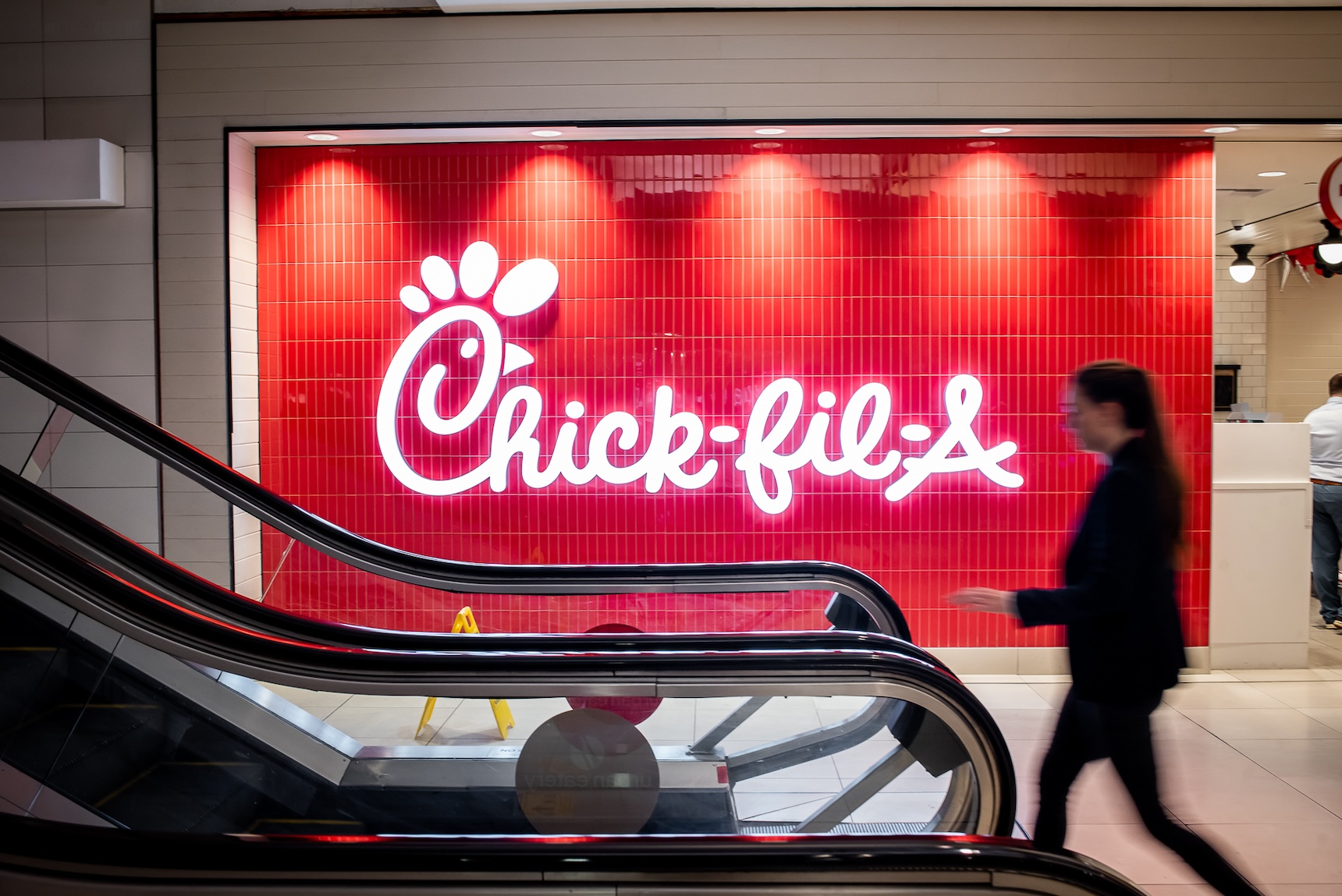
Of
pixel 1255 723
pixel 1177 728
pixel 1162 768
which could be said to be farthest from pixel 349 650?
pixel 1255 723

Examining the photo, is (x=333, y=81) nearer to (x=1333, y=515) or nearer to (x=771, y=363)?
(x=771, y=363)

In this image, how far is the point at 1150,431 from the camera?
2158 mm

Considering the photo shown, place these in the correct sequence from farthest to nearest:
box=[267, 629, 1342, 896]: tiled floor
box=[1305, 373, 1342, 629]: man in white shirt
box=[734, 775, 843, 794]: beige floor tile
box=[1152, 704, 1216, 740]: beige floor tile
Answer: box=[1305, 373, 1342, 629]: man in white shirt → box=[1152, 704, 1216, 740]: beige floor tile → box=[734, 775, 843, 794]: beige floor tile → box=[267, 629, 1342, 896]: tiled floor

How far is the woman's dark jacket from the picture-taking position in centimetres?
209

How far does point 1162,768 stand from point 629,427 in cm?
301

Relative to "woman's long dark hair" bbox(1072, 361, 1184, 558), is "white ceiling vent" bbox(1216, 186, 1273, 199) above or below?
above

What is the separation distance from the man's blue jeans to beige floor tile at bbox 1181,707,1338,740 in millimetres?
2267

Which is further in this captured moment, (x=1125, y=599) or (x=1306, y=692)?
(x=1306, y=692)

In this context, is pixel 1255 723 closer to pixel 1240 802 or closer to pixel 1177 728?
pixel 1177 728

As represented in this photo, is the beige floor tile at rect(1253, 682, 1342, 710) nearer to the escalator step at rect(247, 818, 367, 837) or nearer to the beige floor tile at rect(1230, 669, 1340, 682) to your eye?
the beige floor tile at rect(1230, 669, 1340, 682)

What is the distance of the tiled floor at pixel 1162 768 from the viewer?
2.53 meters

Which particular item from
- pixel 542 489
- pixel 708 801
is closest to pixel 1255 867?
pixel 708 801

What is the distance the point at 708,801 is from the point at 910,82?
388 cm

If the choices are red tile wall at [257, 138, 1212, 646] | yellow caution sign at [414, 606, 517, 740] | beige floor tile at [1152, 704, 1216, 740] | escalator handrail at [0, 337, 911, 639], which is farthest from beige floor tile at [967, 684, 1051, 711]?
yellow caution sign at [414, 606, 517, 740]
